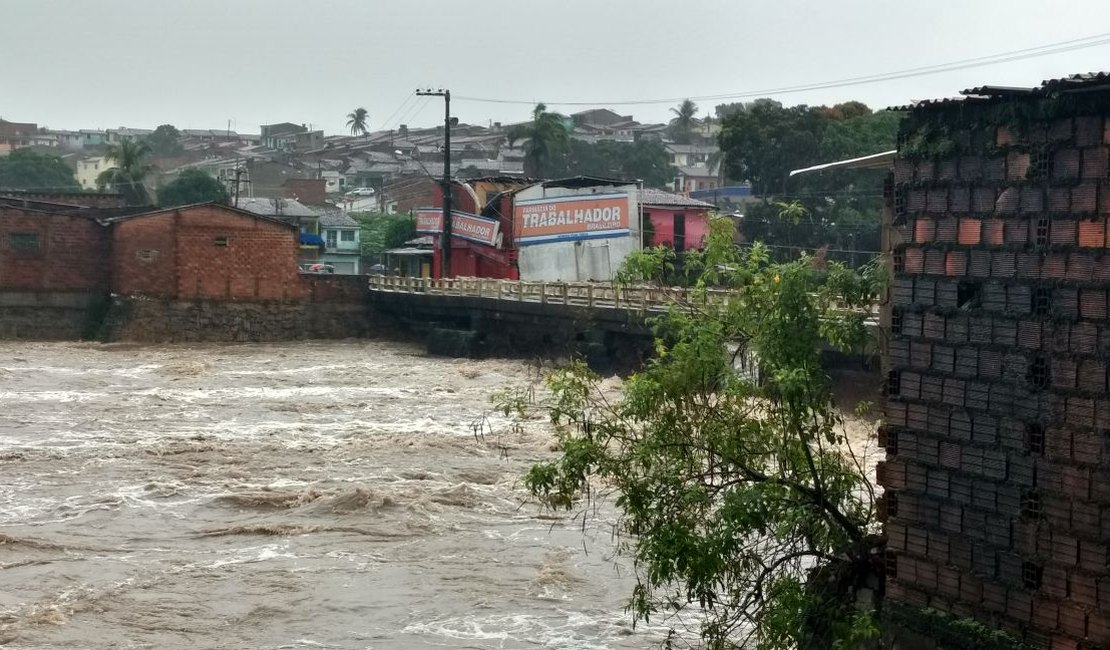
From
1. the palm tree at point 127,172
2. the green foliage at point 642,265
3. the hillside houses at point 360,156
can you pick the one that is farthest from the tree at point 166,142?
the green foliage at point 642,265

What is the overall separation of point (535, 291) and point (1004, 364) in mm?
32188

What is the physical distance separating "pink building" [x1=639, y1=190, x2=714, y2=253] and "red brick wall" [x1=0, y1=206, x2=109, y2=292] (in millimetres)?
19961

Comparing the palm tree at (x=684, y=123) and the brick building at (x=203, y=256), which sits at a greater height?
the palm tree at (x=684, y=123)

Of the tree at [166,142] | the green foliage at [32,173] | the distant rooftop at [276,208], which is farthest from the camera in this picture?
the tree at [166,142]

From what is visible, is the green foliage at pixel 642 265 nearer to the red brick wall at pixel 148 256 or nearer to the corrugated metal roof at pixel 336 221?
the red brick wall at pixel 148 256

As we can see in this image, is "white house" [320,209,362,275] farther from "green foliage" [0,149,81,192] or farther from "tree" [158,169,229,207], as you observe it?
"green foliage" [0,149,81,192]

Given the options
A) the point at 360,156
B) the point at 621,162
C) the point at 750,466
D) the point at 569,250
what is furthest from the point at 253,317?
the point at 360,156

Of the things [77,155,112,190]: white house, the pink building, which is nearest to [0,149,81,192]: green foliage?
[77,155,112,190]: white house

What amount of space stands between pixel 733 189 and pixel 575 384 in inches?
Answer: 2621

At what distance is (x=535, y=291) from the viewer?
40.6 m

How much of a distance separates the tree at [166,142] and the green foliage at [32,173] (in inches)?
1773

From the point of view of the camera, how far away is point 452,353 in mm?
42781

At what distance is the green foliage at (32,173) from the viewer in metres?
101

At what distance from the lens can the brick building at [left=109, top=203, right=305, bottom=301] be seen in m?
47.2
